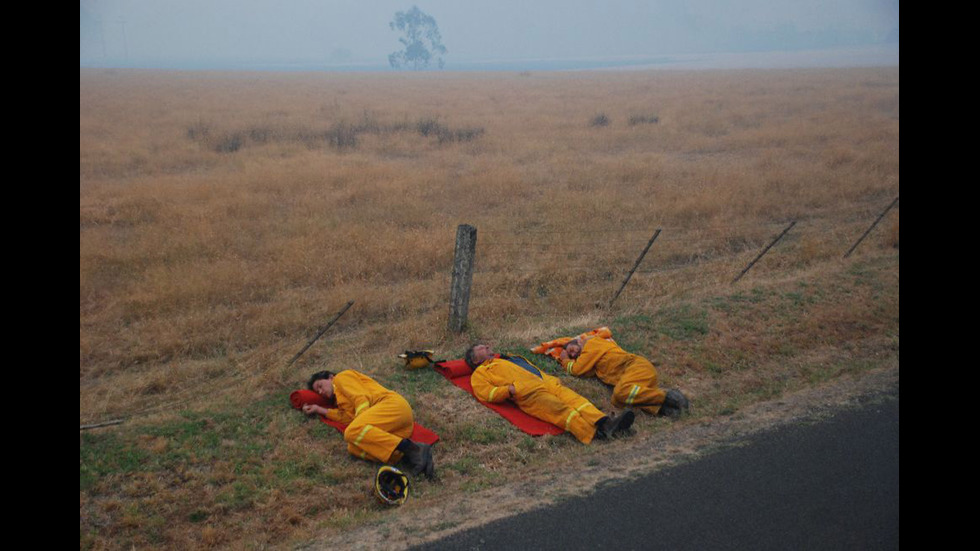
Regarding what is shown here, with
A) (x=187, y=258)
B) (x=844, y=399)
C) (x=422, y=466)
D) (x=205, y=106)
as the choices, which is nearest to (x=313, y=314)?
(x=187, y=258)

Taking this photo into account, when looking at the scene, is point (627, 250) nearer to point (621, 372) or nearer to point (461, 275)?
point (461, 275)

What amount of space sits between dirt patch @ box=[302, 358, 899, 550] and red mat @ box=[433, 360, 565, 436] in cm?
58

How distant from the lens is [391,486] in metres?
5.05

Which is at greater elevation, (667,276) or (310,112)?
(310,112)

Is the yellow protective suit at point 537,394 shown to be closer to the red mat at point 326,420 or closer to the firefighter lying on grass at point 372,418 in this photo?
the red mat at point 326,420

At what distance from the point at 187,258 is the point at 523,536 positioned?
27.4ft

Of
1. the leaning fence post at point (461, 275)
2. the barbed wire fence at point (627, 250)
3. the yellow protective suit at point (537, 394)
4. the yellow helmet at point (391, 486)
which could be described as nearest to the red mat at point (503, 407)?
the yellow protective suit at point (537, 394)

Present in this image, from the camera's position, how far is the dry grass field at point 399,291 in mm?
5367

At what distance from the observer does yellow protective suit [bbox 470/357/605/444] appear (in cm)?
594

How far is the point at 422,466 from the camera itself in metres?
5.29

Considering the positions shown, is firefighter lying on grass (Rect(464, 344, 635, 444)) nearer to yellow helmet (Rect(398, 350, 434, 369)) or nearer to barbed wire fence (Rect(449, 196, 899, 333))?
yellow helmet (Rect(398, 350, 434, 369))

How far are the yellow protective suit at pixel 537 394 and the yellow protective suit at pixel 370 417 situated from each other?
2.73 feet

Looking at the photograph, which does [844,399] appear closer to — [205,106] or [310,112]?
[310,112]

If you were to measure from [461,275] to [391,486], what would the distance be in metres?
3.19
